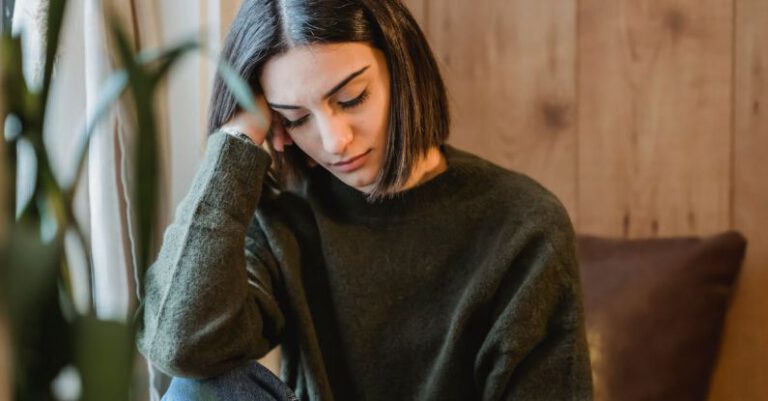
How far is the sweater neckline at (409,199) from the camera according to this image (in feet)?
4.27

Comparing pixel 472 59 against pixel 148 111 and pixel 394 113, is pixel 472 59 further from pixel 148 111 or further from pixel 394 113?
pixel 148 111

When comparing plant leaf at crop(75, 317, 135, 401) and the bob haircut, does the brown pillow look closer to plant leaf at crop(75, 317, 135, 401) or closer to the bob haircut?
the bob haircut

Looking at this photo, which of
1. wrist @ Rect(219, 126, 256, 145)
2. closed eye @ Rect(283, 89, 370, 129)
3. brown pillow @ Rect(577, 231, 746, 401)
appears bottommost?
brown pillow @ Rect(577, 231, 746, 401)

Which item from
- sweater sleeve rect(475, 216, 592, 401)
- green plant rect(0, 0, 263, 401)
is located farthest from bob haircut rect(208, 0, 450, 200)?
green plant rect(0, 0, 263, 401)

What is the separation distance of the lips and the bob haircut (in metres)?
0.03

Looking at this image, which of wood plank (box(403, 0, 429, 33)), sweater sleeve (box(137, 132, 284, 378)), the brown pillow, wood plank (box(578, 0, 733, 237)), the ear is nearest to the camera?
sweater sleeve (box(137, 132, 284, 378))

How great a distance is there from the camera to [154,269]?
1.20m

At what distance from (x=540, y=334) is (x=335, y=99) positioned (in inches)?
14.6

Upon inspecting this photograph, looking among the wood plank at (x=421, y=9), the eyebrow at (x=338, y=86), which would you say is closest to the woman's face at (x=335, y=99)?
the eyebrow at (x=338, y=86)

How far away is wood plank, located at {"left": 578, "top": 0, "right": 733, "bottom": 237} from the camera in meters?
1.66

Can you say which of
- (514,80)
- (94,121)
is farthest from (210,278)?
(514,80)

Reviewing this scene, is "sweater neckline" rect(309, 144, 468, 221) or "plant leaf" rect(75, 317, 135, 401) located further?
"sweater neckline" rect(309, 144, 468, 221)

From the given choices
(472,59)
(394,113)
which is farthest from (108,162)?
(472,59)

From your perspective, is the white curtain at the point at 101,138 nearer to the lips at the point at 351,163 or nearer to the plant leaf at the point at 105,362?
the lips at the point at 351,163
